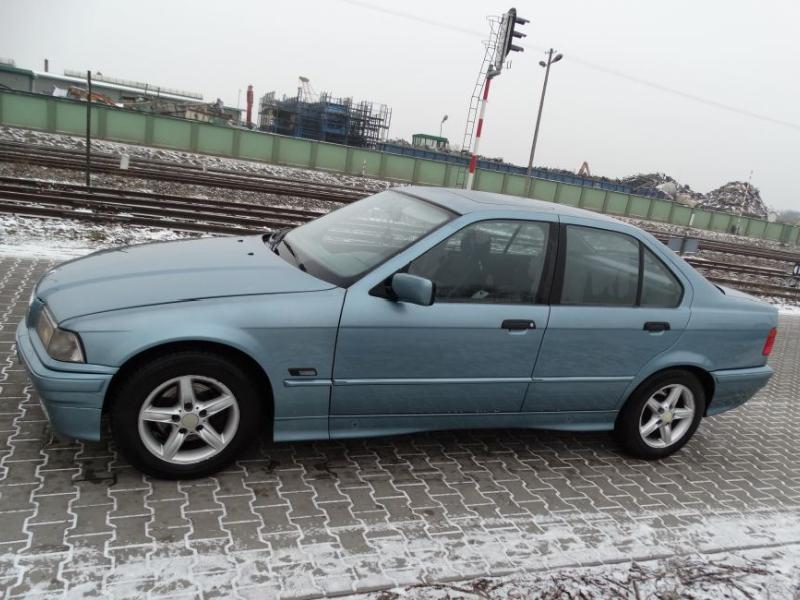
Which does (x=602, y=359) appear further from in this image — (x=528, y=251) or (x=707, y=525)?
(x=707, y=525)

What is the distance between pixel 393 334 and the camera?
3398 mm

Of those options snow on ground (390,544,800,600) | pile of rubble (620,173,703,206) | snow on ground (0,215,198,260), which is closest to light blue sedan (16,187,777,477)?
snow on ground (390,544,800,600)

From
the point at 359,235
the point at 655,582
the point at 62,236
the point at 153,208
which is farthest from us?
the point at 153,208

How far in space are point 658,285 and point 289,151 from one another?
27.9 m

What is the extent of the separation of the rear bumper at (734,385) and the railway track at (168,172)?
1591 centimetres

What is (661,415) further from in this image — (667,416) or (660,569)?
(660,569)

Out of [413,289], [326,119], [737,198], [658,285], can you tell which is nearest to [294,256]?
[413,289]

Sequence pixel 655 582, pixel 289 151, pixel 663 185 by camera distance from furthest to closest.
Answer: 1. pixel 663 185
2. pixel 289 151
3. pixel 655 582

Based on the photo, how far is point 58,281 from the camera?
342 centimetres

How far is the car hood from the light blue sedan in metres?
0.01

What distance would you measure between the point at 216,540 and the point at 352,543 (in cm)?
65

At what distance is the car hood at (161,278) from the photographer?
3.11m

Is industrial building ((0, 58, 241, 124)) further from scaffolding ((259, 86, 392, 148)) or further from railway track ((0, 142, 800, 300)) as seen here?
railway track ((0, 142, 800, 300))

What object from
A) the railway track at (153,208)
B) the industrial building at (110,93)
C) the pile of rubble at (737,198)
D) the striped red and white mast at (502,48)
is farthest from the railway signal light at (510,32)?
the pile of rubble at (737,198)
